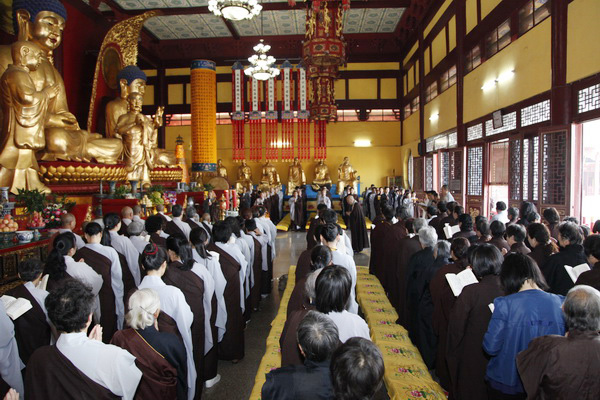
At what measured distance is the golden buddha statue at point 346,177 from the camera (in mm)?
17516

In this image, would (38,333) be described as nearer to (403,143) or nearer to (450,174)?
(450,174)

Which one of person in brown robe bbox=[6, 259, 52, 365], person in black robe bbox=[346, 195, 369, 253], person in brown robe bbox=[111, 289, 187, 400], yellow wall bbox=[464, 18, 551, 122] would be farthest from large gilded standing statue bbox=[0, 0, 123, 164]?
yellow wall bbox=[464, 18, 551, 122]

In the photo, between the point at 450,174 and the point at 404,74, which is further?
the point at 404,74

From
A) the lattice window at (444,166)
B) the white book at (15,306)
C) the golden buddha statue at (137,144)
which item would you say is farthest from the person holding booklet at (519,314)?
the lattice window at (444,166)

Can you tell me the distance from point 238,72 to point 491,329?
16.1m

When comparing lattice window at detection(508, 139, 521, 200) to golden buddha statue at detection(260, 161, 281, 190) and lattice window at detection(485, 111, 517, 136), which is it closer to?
lattice window at detection(485, 111, 517, 136)

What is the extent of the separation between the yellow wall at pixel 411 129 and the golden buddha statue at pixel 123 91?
952 centimetres

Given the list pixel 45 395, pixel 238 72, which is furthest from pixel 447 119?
pixel 45 395

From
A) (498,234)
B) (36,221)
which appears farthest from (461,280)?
(36,221)

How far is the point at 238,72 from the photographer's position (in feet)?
54.8

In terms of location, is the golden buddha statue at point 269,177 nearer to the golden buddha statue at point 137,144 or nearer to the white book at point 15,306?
the golden buddha statue at point 137,144

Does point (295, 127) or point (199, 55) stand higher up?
point (199, 55)

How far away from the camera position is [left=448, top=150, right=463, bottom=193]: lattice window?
9.81m

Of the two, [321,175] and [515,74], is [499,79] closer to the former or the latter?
[515,74]
